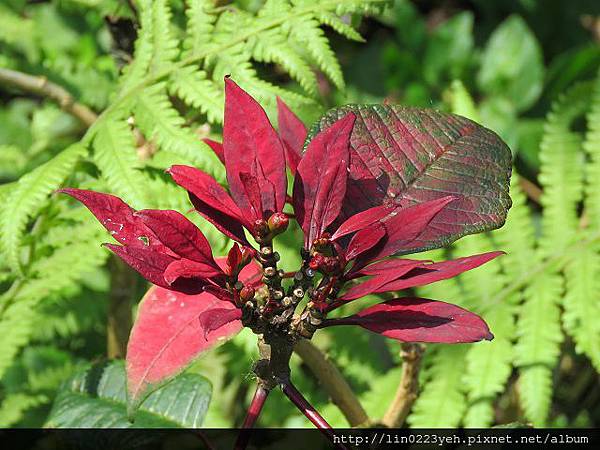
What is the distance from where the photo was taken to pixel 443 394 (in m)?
1.74

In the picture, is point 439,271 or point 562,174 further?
point 562,174

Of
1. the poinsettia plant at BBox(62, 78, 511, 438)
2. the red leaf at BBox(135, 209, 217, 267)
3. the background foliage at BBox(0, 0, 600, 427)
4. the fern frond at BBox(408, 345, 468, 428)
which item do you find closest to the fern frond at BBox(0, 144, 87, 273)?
the background foliage at BBox(0, 0, 600, 427)

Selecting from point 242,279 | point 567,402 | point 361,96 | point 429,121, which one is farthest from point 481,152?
point 361,96

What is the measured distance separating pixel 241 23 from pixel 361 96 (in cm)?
143

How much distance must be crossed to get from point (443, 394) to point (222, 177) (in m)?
0.74

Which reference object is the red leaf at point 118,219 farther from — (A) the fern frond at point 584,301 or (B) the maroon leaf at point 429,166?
(A) the fern frond at point 584,301

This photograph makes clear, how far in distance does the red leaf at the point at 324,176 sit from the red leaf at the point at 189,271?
12 centimetres

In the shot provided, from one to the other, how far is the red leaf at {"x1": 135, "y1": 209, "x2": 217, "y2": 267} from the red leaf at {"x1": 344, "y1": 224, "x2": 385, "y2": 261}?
15 cm

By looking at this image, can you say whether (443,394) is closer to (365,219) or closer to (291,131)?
(291,131)

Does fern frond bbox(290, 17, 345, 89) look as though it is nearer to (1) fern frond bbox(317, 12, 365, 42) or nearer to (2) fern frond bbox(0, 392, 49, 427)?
(1) fern frond bbox(317, 12, 365, 42)

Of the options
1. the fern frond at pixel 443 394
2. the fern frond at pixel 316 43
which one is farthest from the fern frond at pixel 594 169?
the fern frond at pixel 316 43

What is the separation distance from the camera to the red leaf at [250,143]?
867 millimetres

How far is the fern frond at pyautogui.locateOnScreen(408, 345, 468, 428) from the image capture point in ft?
5.56

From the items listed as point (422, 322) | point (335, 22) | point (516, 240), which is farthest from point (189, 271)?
point (516, 240)
